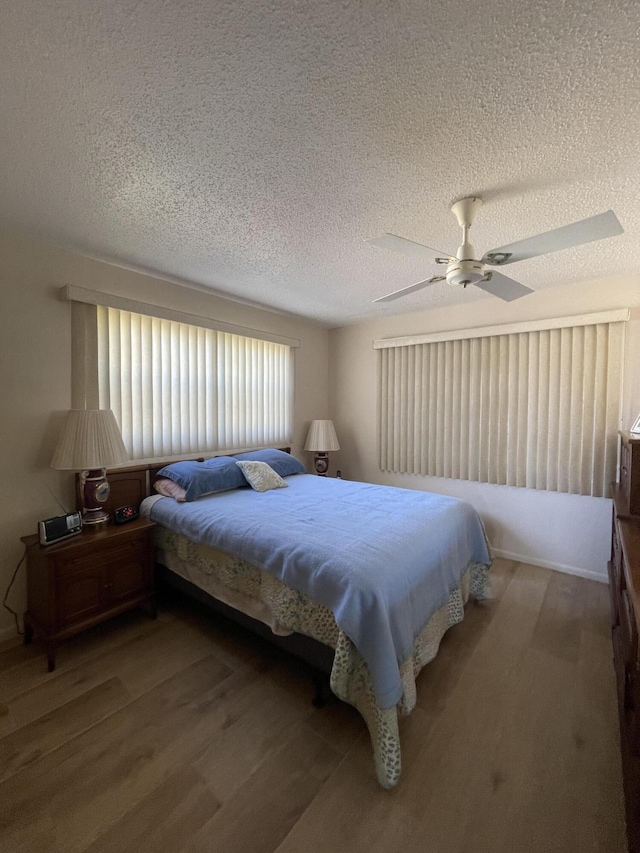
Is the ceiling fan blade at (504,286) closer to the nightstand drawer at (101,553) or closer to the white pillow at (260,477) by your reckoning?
the white pillow at (260,477)

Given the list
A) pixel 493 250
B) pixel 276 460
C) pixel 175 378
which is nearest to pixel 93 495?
pixel 175 378

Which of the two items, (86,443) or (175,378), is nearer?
(86,443)

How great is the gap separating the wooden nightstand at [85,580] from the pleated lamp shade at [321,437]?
6.79 feet

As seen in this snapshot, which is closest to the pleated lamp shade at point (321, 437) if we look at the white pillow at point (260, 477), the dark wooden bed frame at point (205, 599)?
the white pillow at point (260, 477)

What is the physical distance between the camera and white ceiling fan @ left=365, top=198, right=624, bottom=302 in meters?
1.38

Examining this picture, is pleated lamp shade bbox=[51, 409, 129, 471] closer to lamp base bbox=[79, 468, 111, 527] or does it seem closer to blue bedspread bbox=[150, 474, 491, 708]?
lamp base bbox=[79, 468, 111, 527]

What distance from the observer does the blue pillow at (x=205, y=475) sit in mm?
2539

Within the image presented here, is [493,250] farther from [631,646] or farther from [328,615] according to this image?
[328,615]

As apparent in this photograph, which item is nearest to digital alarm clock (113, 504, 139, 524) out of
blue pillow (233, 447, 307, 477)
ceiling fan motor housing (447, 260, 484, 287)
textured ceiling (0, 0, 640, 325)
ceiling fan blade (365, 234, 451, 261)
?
blue pillow (233, 447, 307, 477)

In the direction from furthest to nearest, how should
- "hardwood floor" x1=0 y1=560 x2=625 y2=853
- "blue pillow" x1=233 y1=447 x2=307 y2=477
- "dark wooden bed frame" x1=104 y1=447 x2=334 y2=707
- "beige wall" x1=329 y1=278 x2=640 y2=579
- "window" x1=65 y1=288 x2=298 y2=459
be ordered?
"blue pillow" x1=233 y1=447 x2=307 y2=477
"beige wall" x1=329 y1=278 x2=640 y2=579
"window" x1=65 y1=288 x2=298 y2=459
"dark wooden bed frame" x1=104 y1=447 x2=334 y2=707
"hardwood floor" x1=0 y1=560 x2=625 y2=853

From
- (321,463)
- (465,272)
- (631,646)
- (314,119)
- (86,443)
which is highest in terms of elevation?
(314,119)

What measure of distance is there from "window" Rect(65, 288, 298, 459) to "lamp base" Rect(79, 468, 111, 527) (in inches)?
17.1

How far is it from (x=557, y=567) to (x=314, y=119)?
11.9 ft

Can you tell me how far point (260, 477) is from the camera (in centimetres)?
288
